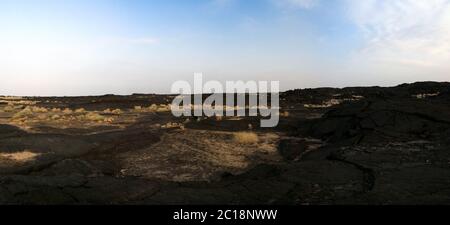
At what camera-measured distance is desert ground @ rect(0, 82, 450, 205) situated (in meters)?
11.1

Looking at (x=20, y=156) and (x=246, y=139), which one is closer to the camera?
(x=20, y=156)

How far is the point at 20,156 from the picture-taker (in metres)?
16.6

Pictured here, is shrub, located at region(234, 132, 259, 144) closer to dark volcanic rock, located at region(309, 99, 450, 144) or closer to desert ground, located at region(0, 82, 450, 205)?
desert ground, located at region(0, 82, 450, 205)

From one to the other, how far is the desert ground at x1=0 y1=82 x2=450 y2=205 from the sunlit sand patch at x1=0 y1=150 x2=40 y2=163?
1.3 inches

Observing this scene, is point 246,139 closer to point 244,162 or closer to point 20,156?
point 244,162

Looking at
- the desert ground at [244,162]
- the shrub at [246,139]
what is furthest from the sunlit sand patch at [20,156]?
the shrub at [246,139]

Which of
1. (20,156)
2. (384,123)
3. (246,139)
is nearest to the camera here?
(20,156)

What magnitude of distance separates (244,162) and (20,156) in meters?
7.94

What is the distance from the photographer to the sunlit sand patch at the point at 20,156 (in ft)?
52.6

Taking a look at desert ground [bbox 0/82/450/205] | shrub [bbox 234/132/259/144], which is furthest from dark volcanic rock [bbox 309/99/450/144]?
shrub [bbox 234/132/259/144]

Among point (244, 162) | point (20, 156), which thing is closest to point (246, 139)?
point (244, 162)

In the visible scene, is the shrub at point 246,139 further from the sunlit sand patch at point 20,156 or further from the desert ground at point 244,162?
the sunlit sand patch at point 20,156
